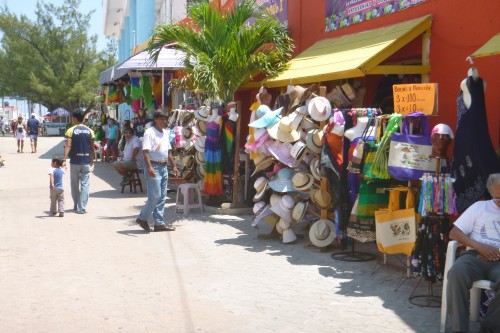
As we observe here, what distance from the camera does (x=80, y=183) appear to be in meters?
10.8

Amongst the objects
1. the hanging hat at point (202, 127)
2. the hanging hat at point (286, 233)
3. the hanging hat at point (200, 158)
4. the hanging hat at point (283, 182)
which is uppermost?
the hanging hat at point (202, 127)

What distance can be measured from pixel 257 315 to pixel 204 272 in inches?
61.4

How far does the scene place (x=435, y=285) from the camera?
20.1ft

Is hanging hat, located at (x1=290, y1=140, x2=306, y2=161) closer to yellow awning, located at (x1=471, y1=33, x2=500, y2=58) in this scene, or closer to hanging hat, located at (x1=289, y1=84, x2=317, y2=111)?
hanging hat, located at (x1=289, y1=84, x2=317, y2=111)

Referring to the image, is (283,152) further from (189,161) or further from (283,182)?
(189,161)

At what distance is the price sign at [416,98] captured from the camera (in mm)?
6132

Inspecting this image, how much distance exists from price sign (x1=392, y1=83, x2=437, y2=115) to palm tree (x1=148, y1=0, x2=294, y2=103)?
4498 millimetres

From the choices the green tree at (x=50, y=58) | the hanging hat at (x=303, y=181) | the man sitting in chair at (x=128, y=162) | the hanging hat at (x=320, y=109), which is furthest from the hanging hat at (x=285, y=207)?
the green tree at (x=50, y=58)

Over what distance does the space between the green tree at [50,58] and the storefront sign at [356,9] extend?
4229 cm

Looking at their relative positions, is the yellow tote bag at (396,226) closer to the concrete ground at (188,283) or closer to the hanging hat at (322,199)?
the concrete ground at (188,283)

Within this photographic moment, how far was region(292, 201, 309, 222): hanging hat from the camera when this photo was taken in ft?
26.2

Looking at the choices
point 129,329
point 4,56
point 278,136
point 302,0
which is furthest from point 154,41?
point 4,56

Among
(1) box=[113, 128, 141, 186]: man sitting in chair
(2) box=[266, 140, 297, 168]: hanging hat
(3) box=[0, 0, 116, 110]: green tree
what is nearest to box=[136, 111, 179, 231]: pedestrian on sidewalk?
(2) box=[266, 140, 297, 168]: hanging hat

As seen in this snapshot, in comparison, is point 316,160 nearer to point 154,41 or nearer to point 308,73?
point 308,73
